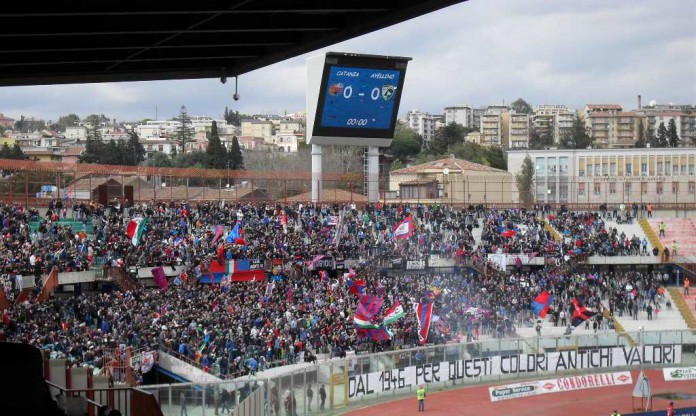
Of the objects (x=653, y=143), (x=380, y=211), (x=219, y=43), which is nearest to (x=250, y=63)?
(x=219, y=43)

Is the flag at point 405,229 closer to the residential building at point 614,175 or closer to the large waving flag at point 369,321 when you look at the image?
the large waving flag at point 369,321

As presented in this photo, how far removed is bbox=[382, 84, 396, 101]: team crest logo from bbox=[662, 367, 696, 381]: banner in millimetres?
23467

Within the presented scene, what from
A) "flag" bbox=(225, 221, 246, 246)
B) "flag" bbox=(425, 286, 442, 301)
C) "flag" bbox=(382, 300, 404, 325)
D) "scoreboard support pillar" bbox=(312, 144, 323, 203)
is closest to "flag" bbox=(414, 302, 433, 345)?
"flag" bbox=(382, 300, 404, 325)

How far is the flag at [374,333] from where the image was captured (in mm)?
36094

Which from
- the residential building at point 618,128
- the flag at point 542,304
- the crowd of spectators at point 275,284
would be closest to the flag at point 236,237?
the crowd of spectators at point 275,284

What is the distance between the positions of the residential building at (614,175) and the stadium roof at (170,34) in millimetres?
56600

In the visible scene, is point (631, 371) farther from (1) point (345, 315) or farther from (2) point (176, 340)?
(2) point (176, 340)

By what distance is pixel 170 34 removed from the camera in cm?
1404

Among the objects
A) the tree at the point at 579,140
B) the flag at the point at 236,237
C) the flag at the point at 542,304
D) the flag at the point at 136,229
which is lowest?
the flag at the point at 542,304

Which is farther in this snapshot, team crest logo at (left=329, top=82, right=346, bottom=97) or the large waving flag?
team crest logo at (left=329, top=82, right=346, bottom=97)

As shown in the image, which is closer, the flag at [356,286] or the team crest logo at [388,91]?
the flag at [356,286]

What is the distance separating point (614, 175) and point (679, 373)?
43049mm

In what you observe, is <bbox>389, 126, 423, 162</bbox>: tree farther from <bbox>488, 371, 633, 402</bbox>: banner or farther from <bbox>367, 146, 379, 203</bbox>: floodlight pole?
<bbox>488, 371, 633, 402</bbox>: banner

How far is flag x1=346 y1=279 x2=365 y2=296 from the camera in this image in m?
41.5
